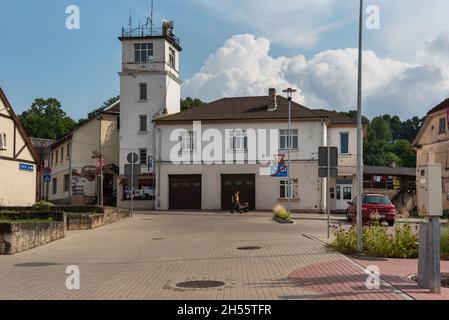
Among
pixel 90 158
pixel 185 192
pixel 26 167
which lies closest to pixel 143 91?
pixel 185 192

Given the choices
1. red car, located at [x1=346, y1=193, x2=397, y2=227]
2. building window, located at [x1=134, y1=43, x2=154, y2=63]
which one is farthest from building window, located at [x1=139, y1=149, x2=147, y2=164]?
red car, located at [x1=346, y1=193, x2=397, y2=227]

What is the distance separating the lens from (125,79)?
47.6 metres

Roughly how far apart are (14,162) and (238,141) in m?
17.0

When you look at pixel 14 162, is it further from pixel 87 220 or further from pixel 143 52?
pixel 143 52

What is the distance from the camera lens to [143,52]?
1889 inches

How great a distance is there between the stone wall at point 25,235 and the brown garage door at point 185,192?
2405 cm

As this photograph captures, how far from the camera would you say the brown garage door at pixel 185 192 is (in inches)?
1682

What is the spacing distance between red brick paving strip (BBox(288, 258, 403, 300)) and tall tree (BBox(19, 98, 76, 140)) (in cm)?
8345

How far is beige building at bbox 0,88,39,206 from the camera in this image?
103 ft

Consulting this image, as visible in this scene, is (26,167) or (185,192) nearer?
(26,167)

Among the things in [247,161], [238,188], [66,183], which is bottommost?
[238,188]

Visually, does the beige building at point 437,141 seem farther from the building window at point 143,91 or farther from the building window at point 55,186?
the building window at point 55,186

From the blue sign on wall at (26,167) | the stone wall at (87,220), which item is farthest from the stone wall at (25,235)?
the blue sign on wall at (26,167)

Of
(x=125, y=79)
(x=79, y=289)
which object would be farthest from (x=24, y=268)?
(x=125, y=79)
